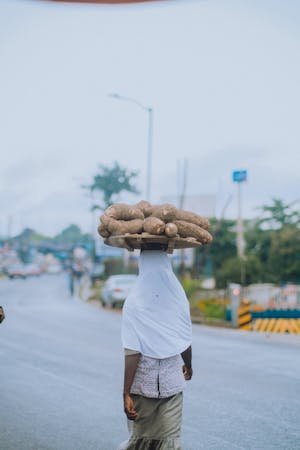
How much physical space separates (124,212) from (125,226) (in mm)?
144

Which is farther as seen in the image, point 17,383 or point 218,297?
point 218,297

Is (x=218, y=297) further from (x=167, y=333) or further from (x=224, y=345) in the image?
(x=167, y=333)

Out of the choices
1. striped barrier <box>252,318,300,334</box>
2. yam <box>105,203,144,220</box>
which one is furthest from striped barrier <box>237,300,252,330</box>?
yam <box>105,203,144,220</box>

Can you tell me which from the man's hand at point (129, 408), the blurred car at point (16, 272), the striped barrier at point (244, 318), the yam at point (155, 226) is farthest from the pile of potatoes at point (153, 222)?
the blurred car at point (16, 272)

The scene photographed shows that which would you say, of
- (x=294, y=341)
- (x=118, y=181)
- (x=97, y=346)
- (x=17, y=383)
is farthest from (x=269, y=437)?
(x=118, y=181)

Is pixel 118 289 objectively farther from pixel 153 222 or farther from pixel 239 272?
pixel 153 222

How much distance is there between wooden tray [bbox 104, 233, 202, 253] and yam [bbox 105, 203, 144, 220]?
0.16 meters

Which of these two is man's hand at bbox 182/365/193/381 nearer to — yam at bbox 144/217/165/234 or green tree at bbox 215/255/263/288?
yam at bbox 144/217/165/234

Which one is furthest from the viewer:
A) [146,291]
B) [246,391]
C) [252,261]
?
[252,261]

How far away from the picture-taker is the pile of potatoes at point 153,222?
4.76 meters

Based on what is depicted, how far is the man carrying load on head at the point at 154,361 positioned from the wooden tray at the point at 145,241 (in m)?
0.16

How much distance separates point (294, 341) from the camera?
1756cm

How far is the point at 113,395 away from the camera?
8.98 m

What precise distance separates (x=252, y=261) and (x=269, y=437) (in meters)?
26.2
